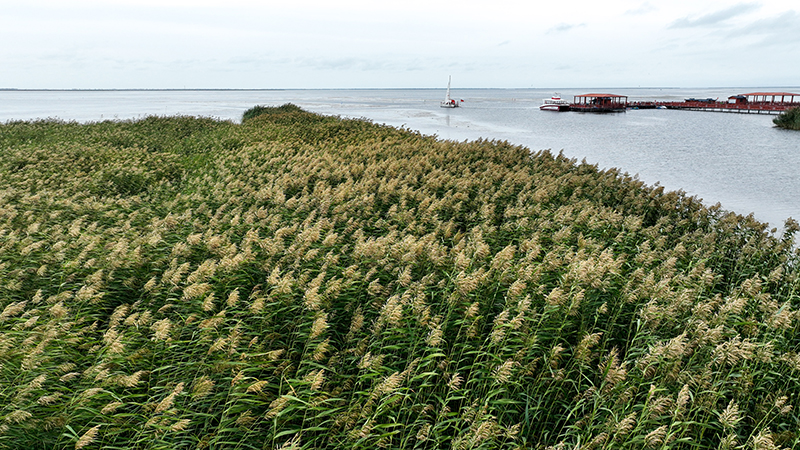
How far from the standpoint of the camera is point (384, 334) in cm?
578

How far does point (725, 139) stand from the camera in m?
56.6

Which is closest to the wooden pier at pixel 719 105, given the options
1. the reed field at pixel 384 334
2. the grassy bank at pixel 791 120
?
the grassy bank at pixel 791 120

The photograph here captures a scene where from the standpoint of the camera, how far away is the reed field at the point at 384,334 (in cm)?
442

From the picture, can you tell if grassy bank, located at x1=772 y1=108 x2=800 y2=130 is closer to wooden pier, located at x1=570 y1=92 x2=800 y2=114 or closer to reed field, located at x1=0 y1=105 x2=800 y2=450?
wooden pier, located at x1=570 y1=92 x2=800 y2=114

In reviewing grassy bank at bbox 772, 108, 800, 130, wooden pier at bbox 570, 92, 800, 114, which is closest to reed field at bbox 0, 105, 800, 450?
grassy bank at bbox 772, 108, 800, 130

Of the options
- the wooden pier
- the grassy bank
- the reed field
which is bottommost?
the reed field

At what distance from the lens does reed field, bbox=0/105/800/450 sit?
174 inches

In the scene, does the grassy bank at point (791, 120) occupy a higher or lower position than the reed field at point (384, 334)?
higher

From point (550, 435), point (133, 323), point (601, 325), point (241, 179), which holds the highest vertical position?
point (241, 179)

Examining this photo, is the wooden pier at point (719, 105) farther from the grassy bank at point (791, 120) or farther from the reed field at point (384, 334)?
the reed field at point (384, 334)

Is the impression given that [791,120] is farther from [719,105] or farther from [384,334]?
[384,334]

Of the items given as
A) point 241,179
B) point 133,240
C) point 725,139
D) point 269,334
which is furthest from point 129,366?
point 725,139

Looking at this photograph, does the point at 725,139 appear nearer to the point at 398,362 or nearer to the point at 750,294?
the point at 750,294

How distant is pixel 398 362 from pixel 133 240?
5857 mm
